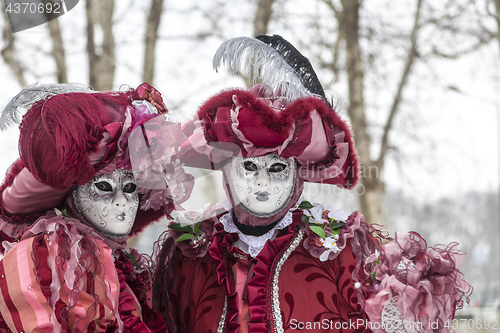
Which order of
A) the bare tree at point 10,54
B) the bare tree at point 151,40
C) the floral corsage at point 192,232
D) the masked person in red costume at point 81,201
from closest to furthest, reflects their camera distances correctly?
the masked person in red costume at point 81,201 < the floral corsage at point 192,232 < the bare tree at point 10,54 < the bare tree at point 151,40

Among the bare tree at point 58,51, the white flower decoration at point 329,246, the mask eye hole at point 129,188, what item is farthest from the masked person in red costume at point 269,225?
the bare tree at point 58,51

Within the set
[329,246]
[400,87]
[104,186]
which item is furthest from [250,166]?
[400,87]

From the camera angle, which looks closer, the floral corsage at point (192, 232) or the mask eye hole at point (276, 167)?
the mask eye hole at point (276, 167)

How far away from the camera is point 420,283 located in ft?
6.25

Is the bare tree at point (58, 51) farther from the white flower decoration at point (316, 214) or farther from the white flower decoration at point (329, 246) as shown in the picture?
the white flower decoration at point (329, 246)

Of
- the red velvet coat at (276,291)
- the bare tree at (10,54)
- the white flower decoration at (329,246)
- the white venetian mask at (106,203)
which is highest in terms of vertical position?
the bare tree at (10,54)

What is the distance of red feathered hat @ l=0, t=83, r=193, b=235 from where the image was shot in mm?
1974

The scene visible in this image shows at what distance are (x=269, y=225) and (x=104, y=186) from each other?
2.75ft

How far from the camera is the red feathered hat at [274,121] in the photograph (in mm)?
2295

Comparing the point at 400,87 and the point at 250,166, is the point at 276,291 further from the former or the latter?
the point at 400,87

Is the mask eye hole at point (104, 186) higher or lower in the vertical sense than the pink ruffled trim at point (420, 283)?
higher

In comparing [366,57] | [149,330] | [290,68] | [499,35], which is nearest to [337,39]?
[366,57]

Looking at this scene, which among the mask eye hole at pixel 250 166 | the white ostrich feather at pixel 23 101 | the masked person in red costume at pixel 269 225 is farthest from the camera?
the mask eye hole at pixel 250 166

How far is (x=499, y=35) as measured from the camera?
19.9 feet
